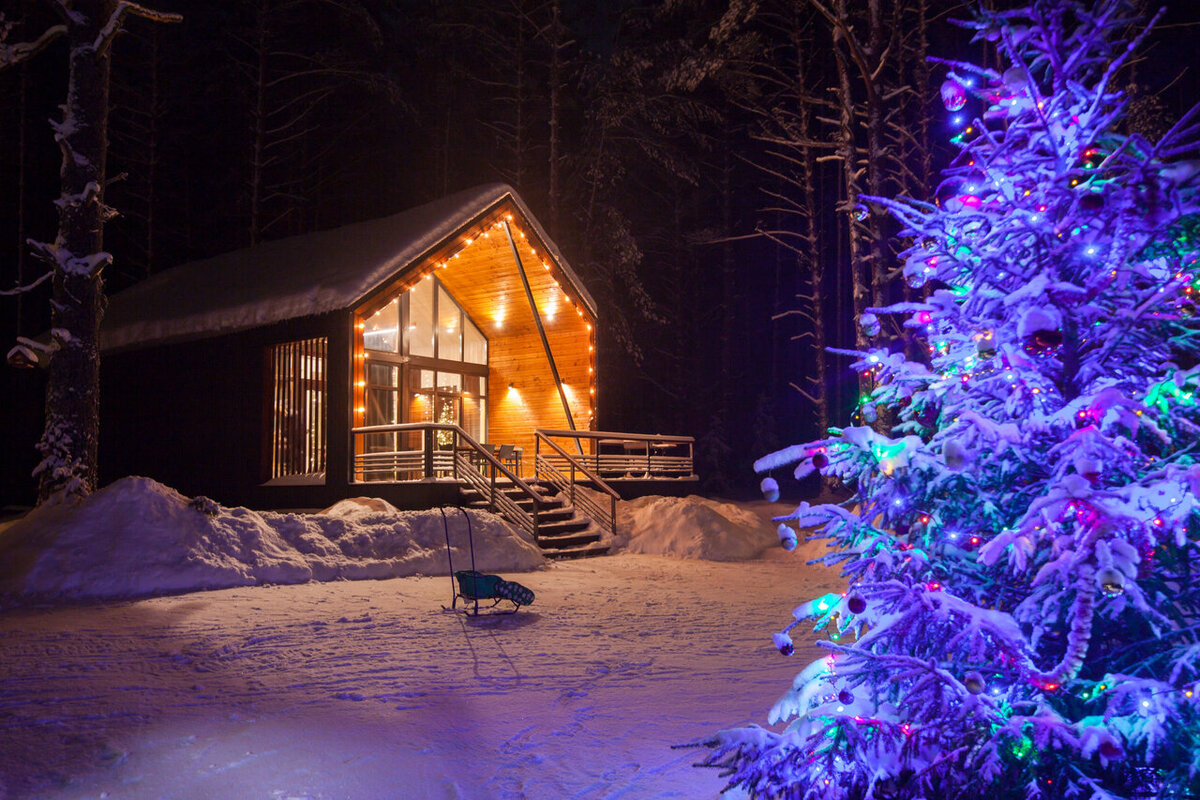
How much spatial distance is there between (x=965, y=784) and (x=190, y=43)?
3322 cm

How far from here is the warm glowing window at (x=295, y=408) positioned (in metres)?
16.0

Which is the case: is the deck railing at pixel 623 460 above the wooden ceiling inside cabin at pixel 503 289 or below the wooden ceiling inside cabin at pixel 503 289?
below

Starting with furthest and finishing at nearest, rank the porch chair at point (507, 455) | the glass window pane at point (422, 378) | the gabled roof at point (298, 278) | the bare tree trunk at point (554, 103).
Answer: the bare tree trunk at point (554, 103)
the glass window pane at point (422, 378)
the porch chair at point (507, 455)
the gabled roof at point (298, 278)

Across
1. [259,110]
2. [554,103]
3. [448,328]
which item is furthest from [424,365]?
[259,110]

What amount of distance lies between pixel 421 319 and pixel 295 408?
5.09 metres

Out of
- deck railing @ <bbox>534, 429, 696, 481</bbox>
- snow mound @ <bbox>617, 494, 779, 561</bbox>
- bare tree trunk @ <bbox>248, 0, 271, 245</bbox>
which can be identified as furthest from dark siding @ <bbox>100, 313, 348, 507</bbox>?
bare tree trunk @ <bbox>248, 0, 271, 245</bbox>

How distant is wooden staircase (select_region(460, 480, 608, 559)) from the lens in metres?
13.2

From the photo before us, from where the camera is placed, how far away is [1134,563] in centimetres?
244

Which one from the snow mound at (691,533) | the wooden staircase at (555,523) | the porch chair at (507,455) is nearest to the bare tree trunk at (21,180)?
the porch chair at (507,455)

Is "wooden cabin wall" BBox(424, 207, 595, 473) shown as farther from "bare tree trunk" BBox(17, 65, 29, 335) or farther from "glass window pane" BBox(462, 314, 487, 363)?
"bare tree trunk" BBox(17, 65, 29, 335)

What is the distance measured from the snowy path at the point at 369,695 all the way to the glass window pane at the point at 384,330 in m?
10.6

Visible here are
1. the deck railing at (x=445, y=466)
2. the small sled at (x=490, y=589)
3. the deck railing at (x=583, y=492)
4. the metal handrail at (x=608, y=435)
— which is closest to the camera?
the small sled at (x=490, y=589)

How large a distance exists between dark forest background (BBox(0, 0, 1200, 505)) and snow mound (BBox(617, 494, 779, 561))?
8188 millimetres

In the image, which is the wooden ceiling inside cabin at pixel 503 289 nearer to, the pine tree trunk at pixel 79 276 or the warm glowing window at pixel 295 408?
the warm glowing window at pixel 295 408
